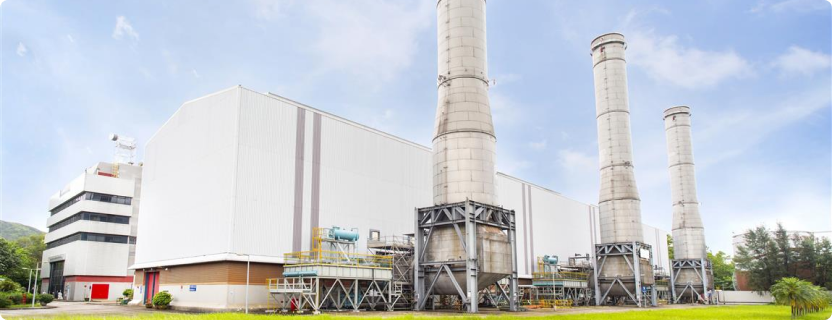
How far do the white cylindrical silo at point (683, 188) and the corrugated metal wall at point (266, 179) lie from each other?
123 ft

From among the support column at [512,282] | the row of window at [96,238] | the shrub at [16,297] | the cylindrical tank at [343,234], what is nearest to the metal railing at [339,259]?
the cylindrical tank at [343,234]

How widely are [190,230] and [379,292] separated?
15.5 meters

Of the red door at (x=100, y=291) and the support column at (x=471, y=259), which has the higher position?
the support column at (x=471, y=259)

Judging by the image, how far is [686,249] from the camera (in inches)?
2768

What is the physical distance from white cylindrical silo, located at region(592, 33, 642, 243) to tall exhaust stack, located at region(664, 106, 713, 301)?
1805 centimetres

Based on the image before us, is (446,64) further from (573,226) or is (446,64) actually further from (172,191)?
(573,226)

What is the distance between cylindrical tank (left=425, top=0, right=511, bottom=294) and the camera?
3522 centimetres

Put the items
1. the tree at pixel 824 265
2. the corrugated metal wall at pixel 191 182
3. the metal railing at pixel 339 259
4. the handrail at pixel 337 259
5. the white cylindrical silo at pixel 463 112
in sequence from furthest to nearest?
the tree at pixel 824 265, the corrugated metal wall at pixel 191 182, the handrail at pixel 337 259, the metal railing at pixel 339 259, the white cylindrical silo at pixel 463 112

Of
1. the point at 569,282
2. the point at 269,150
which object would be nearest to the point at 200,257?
the point at 269,150

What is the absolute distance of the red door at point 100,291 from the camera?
225 ft

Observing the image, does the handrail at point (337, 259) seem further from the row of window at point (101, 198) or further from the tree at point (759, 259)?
the tree at point (759, 259)

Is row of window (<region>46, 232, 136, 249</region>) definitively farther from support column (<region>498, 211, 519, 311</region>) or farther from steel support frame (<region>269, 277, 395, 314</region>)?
support column (<region>498, 211, 519, 311</region>)

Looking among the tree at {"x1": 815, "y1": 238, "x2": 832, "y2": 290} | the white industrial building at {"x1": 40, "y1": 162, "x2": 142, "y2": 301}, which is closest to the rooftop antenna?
the white industrial building at {"x1": 40, "y1": 162, "x2": 142, "y2": 301}

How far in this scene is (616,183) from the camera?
57.2 meters
